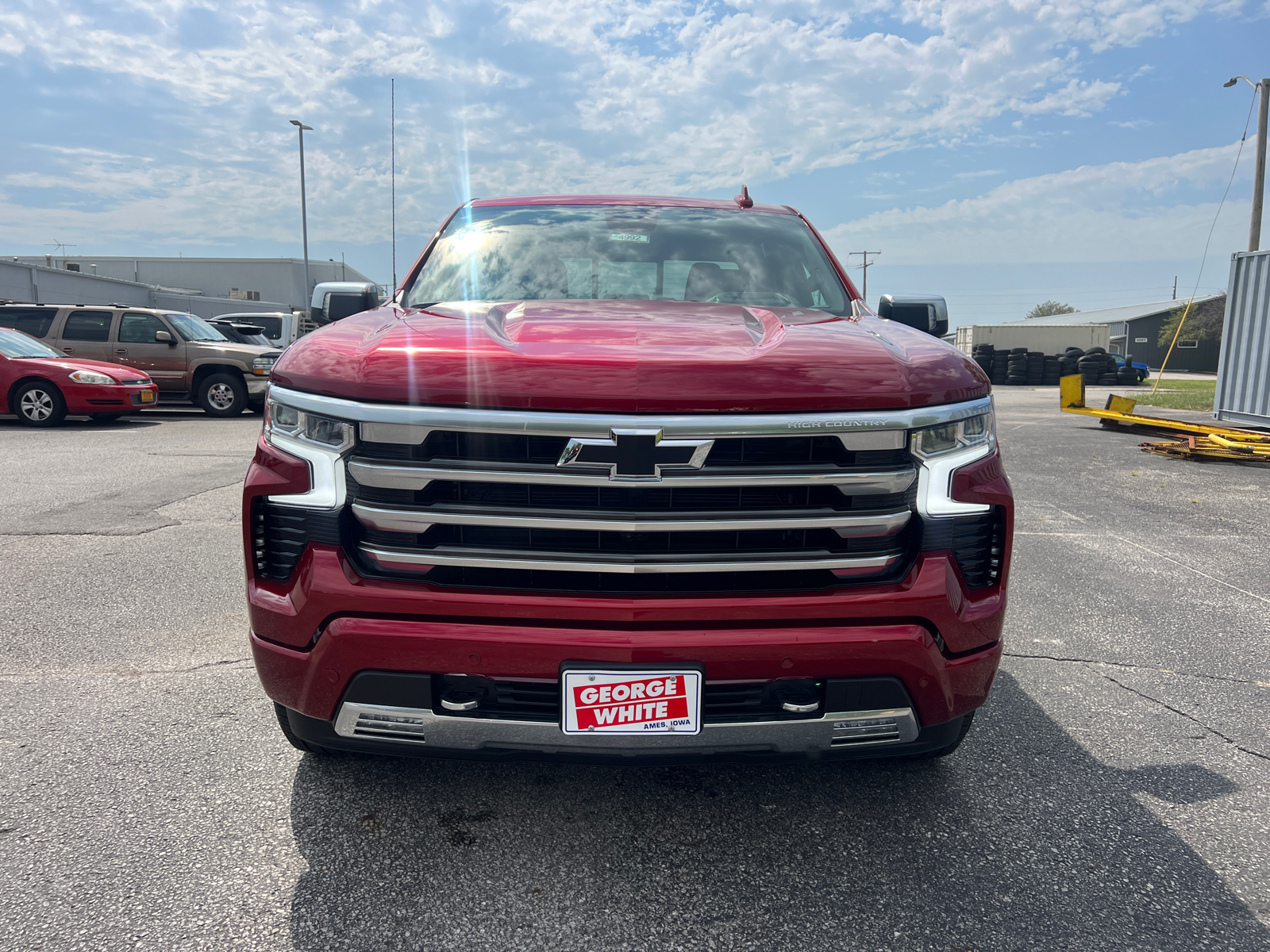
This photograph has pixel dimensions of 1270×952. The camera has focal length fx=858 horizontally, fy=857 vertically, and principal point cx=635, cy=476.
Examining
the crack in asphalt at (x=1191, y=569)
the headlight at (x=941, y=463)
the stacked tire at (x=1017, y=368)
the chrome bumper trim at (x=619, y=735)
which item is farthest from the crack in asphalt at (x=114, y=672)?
the stacked tire at (x=1017, y=368)

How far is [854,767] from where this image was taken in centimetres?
269

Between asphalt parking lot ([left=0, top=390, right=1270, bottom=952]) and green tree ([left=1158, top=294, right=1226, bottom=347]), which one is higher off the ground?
green tree ([left=1158, top=294, right=1226, bottom=347])

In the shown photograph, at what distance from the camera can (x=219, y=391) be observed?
47.3 feet

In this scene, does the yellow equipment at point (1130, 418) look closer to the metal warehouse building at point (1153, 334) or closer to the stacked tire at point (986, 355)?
the stacked tire at point (986, 355)

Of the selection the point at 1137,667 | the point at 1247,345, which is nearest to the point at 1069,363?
the point at 1247,345

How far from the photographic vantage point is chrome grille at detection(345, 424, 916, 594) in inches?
78.4

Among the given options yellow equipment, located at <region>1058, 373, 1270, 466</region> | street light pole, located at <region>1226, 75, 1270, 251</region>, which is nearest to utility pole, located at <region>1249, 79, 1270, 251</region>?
Result: street light pole, located at <region>1226, 75, 1270, 251</region>

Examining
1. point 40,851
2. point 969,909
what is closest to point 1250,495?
point 969,909

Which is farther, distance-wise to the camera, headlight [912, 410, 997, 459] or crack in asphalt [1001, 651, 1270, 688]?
crack in asphalt [1001, 651, 1270, 688]

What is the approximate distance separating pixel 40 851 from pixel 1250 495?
9232 millimetres

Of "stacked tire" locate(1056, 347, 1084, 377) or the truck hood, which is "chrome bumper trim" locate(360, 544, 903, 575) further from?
"stacked tire" locate(1056, 347, 1084, 377)

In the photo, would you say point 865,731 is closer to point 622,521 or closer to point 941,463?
point 941,463

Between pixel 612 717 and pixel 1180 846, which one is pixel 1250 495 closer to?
pixel 1180 846

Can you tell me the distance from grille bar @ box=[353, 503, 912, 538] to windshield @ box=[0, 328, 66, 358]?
43.0 ft
